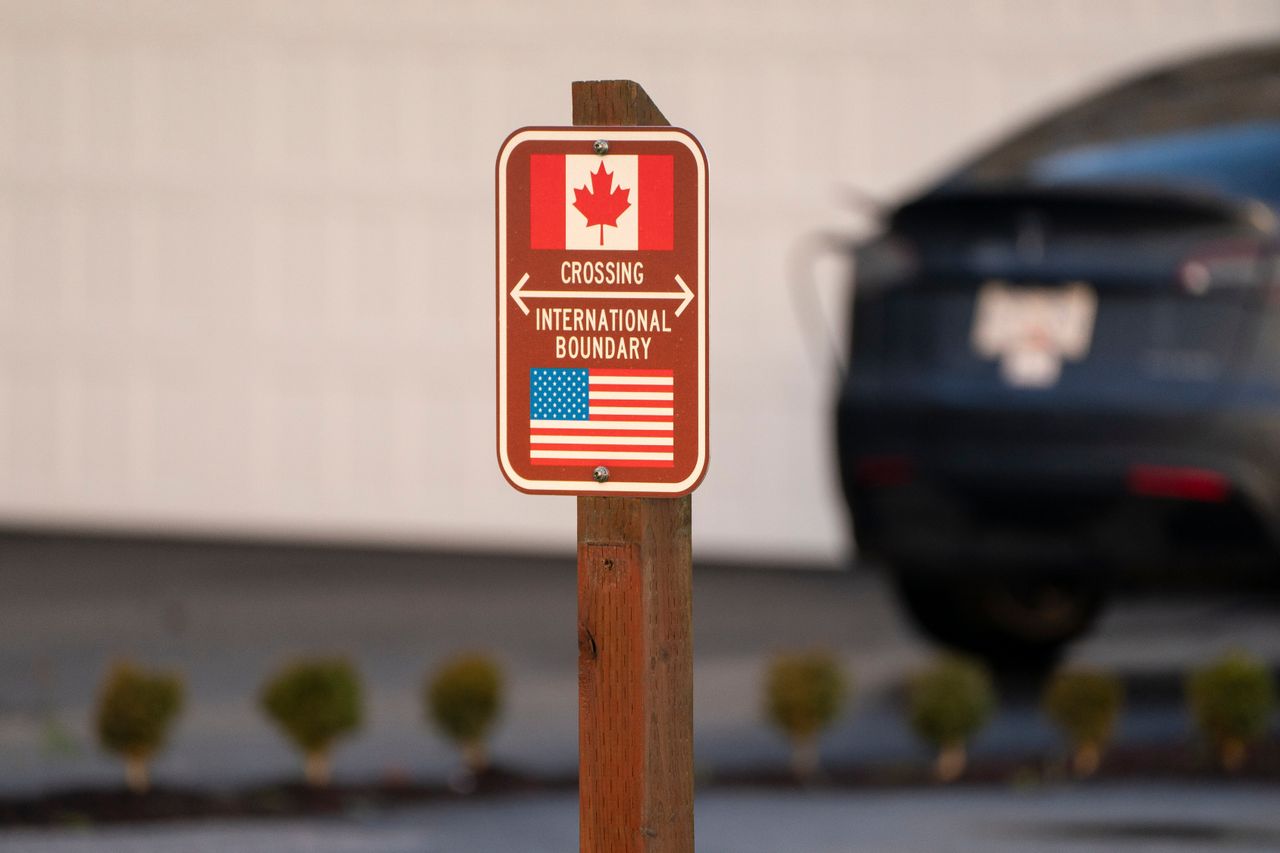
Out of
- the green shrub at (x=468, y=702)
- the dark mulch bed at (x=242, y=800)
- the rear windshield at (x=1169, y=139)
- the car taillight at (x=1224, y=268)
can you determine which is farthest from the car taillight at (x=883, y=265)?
the dark mulch bed at (x=242, y=800)

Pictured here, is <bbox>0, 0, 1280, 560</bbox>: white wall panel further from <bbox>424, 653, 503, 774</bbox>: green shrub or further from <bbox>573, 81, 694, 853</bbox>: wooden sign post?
<bbox>573, 81, 694, 853</bbox>: wooden sign post

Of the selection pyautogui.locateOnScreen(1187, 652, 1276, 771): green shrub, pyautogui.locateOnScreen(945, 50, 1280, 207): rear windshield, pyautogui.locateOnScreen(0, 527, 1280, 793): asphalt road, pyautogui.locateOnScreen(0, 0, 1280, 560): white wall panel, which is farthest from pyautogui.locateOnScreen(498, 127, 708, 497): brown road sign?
pyautogui.locateOnScreen(0, 0, 1280, 560): white wall panel

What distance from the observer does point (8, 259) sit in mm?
10422

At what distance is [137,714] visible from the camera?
5.19 meters

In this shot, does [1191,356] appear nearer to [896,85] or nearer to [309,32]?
[896,85]

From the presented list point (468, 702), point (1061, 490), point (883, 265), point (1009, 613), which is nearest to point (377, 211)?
point (1009, 613)

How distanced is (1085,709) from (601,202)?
2909mm

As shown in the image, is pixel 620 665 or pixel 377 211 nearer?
pixel 620 665

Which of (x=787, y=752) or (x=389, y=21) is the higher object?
(x=389, y=21)

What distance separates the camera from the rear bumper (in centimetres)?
580

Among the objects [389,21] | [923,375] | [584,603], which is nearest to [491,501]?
[389,21]

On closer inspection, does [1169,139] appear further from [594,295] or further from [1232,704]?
[594,295]

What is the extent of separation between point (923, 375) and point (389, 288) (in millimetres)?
4395

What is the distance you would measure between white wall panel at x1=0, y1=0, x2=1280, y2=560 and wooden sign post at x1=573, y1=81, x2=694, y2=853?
6.71 metres
